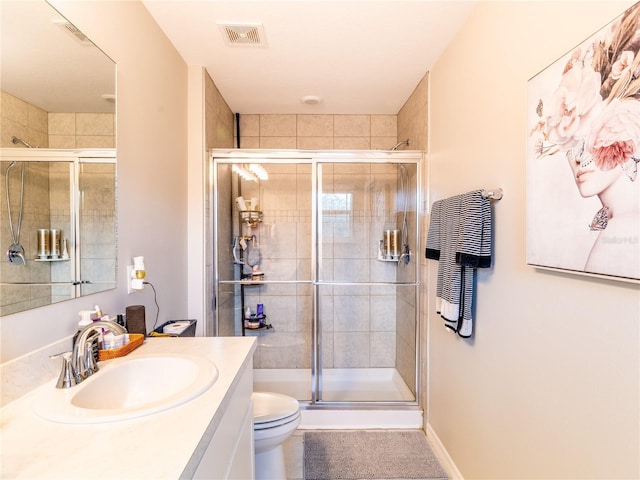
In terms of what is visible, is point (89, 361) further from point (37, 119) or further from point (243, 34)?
point (243, 34)

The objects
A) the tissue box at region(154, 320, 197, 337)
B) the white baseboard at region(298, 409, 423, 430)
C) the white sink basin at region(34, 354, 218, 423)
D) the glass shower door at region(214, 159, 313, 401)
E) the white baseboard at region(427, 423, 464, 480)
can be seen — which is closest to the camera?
the white sink basin at region(34, 354, 218, 423)

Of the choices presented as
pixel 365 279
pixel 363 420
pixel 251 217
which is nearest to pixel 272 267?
pixel 251 217

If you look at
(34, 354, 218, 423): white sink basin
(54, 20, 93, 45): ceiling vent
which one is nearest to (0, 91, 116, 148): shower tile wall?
(54, 20, 93, 45): ceiling vent

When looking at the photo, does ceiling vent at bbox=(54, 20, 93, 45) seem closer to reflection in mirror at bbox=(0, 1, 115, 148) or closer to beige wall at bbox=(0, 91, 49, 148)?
reflection in mirror at bbox=(0, 1, 115, 148)

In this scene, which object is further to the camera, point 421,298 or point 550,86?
point 421,298

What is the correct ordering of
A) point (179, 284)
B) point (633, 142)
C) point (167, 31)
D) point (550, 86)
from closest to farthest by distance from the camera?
point (633, 142)
point (550, 86)
point (167, 31)
point (179, 284)

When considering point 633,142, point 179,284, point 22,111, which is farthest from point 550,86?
point 179,284

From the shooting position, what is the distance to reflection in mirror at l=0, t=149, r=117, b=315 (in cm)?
90

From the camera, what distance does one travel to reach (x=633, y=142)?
0.78 m

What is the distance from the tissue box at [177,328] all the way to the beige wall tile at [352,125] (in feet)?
6.90

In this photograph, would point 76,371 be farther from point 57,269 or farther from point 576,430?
point 576,430

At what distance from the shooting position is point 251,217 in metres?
2.71

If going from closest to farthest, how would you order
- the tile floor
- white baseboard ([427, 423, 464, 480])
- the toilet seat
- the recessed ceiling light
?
the toilet seat < white baseboard ([427, 423, 464, 480]) < the tile floor < the recessed ceiling light

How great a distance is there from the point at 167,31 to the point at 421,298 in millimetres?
2266
